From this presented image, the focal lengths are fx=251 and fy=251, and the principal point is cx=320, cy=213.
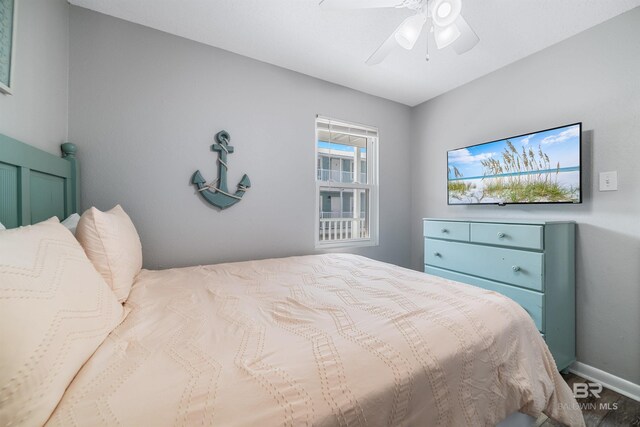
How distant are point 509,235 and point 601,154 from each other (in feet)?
2.72

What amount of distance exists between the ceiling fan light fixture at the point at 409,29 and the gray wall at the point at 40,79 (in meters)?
1.88

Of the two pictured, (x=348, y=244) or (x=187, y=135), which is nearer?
(x=187, y=135)

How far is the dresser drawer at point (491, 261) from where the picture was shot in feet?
5.44

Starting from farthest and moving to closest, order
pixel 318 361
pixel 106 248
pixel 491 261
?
pixel 491 261, pixel 106 248, pixel 318 361

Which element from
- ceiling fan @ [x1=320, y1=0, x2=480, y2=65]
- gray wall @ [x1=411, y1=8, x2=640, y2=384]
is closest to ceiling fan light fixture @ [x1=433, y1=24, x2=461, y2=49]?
ceiling fan @ [x1=320, y1=0, x2=480, y2=65]

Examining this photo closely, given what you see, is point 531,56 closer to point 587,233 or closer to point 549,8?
point 549,8

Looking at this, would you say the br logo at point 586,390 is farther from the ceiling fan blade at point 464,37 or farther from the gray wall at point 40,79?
the gray wall at point 40,79

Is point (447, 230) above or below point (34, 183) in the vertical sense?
below

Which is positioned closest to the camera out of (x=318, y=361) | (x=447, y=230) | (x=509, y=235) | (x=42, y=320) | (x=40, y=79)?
(x=42, y=320)

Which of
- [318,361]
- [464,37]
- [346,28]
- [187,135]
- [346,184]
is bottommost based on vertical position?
[318,361]

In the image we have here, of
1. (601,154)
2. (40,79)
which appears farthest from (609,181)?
(40,79)

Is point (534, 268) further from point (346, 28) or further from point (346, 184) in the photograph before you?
point (346, 28)

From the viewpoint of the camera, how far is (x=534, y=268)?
5.41 feet

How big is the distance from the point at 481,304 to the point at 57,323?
52.8 inches
